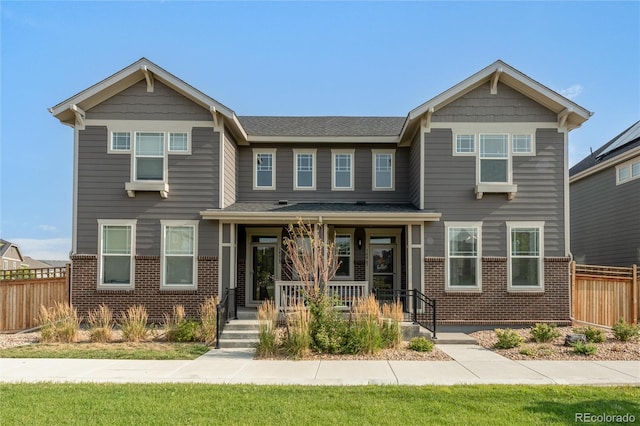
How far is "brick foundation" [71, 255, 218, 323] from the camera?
1262 centimetres

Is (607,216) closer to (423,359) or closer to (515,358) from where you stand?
(515,358)

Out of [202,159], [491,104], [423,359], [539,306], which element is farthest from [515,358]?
[202,159]

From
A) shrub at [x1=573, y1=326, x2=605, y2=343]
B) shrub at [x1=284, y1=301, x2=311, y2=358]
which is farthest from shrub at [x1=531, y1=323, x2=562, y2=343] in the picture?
shrub at [x1=284, y1=301, x2=311, y2=358]

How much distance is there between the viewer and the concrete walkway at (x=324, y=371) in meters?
7.23

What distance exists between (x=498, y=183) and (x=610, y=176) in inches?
299

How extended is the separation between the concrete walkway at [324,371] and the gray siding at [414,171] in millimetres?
5544

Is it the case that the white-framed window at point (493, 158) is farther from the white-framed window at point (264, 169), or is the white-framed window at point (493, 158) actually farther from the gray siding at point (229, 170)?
the gray siding at point (229, 170)

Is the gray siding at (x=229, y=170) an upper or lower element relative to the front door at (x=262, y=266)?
upper

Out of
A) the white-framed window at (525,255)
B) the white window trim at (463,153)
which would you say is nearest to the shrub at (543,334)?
the white-framed window at (525,255)

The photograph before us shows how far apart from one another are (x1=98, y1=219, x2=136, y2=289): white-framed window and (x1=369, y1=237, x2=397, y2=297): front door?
23.4ft

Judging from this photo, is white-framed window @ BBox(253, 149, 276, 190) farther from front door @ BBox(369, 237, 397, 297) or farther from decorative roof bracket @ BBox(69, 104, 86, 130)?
decorative roof bracket @ BBox(69, 104, 86, 130)

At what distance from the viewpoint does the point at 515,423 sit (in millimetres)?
5211

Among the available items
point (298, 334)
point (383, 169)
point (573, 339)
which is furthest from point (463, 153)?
point (298, 334)

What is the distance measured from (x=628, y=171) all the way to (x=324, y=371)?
14.3 metres
